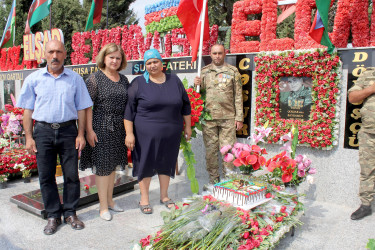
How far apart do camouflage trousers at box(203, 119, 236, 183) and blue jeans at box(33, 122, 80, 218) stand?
5.91 ft

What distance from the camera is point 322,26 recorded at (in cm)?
336

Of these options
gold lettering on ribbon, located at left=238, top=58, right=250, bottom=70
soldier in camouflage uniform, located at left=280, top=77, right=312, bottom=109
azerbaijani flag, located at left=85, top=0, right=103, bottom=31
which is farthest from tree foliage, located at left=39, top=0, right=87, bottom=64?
soldier in camouflage uniform, located at left=280, top=77, right=312, bottom=109

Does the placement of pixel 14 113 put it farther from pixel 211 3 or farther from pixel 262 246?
pixel 211 3

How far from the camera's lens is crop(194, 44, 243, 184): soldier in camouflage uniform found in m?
3.95

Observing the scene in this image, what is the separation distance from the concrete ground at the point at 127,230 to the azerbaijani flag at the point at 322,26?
1909 millimetres

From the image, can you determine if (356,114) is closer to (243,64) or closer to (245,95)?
(245,95)

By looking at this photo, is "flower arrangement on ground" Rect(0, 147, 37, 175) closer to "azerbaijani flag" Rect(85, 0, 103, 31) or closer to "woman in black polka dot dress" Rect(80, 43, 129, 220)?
"woman in black polka dot dress" Rect(80, 43, 129, 220)

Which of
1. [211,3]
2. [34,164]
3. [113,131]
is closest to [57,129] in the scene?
[113,131]

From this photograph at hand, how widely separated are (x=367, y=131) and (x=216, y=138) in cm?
177

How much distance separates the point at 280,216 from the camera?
8.34 feet

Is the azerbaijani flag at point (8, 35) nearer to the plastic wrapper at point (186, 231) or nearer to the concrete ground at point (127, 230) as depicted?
the concrete ground at point (127, 230)

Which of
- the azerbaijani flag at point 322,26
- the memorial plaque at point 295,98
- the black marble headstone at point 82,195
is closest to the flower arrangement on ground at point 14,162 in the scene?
the black marble headstone at point 82,195

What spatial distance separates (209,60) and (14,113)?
3.82 metres

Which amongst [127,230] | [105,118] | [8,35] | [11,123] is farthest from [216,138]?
[8,35]
